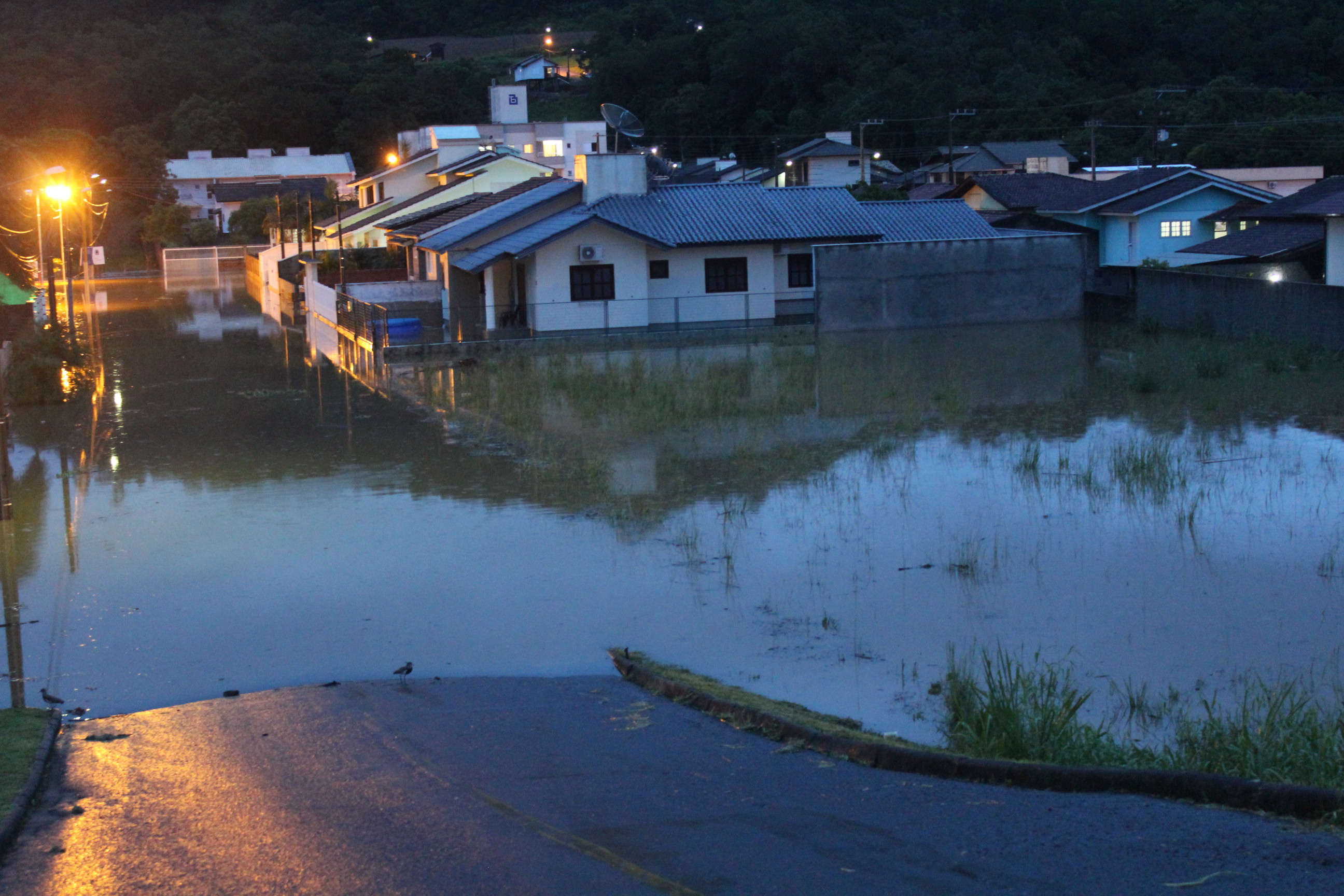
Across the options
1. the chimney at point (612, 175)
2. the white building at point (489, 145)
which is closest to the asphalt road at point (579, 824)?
the chimney at point (612, 175)

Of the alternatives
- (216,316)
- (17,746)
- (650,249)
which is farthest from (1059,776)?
(216,316)

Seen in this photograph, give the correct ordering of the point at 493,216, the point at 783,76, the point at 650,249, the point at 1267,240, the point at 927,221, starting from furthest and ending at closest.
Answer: the point at 783,76 → the point at 927,221 → the point at 493,216 → the point at 650,249 → the point at 1267,240

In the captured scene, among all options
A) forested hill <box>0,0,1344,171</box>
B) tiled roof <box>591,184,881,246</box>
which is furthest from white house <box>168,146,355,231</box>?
tiled roof <box>591,184,881,246</box>

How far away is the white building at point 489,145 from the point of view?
185 ft

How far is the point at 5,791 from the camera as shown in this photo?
600 cm

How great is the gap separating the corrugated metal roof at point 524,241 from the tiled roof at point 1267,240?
1593 cm

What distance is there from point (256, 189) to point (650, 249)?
53469 millimetres

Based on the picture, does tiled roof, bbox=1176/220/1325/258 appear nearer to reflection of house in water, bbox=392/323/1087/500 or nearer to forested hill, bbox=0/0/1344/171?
reflection of house in water, bbox=392/323/1087/500

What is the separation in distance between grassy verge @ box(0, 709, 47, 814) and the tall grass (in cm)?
480

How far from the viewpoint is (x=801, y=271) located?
34469 mm

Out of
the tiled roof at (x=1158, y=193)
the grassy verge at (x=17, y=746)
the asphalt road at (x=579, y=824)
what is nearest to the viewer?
the asphalt road at (x=579, y=824)

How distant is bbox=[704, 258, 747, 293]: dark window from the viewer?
109ft

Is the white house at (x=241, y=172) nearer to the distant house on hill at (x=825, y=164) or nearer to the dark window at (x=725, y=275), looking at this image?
the distant house on hill at (x=825, y=164)

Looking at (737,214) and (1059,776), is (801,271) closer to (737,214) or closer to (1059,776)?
(737,214)
